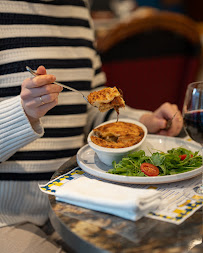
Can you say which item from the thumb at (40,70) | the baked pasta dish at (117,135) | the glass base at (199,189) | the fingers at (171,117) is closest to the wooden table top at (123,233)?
the glass base at (199,189)

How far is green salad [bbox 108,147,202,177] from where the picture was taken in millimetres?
876

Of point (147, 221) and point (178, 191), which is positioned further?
point (178, 191)

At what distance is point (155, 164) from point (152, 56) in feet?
6.13

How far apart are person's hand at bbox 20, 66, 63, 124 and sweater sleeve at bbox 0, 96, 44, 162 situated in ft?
0.14

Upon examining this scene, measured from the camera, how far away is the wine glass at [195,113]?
0.83 metres

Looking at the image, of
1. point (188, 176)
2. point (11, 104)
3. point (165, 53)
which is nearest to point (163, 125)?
point (188, 176)

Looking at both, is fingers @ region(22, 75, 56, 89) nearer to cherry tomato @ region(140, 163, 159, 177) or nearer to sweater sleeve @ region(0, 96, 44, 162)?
sweater sleeve @ region(0, 96, 44, 162)

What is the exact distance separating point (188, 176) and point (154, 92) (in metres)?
1.98

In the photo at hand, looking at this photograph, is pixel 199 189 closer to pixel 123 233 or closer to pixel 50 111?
pixel 123 233

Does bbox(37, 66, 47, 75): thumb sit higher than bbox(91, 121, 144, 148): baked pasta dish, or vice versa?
bbox(37, 66, 47, 75): thumb

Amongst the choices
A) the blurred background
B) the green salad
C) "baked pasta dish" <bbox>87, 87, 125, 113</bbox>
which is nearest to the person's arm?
"baked pasta dish" <bbox>87, 87, 125, 113</bbox>

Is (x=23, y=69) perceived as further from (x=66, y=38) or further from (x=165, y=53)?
(x=165, y=53)

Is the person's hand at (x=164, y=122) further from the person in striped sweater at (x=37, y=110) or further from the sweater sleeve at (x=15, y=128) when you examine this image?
the sweater sleeve at (x=15, y=128)

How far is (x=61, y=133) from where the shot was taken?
1326 mm
